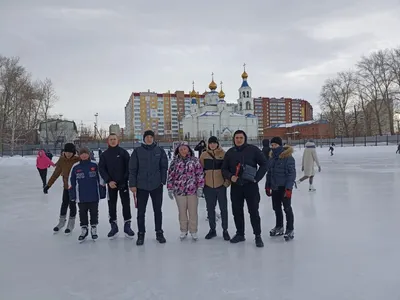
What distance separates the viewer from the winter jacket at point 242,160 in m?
4.28

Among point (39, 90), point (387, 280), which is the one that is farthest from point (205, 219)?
point (39, 90)

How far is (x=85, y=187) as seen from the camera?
4.63 meters

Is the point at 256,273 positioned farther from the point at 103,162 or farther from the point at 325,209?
the point at 325,209

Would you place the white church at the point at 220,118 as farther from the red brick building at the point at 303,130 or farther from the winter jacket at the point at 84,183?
the winter jacket at the point at 84,183

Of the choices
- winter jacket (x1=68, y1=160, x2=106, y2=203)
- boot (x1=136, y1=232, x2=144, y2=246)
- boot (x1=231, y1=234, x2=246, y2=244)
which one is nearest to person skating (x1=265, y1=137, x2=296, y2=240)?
boot (x1=231, y1=234, x2=246, y2=244)

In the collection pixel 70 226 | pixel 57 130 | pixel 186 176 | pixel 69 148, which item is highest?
pixel 57 130

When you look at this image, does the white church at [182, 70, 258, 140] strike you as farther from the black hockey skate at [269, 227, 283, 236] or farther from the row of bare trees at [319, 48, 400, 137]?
the black hockey skate at [269, 227, 283, 236]

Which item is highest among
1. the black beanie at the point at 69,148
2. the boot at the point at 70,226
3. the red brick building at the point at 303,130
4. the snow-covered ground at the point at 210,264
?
the red brick building at the point at 303,130

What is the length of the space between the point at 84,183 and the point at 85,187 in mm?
59

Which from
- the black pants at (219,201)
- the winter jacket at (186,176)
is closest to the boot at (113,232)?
the winter jacket at (186,176)

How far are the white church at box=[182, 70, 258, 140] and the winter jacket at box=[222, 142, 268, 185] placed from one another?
61677mm

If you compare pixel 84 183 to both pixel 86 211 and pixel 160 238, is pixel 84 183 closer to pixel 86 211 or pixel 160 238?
pixel 86 211

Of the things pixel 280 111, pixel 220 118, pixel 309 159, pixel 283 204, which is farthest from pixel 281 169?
pixel 280 111

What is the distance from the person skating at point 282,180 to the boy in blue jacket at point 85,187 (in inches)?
96.7
